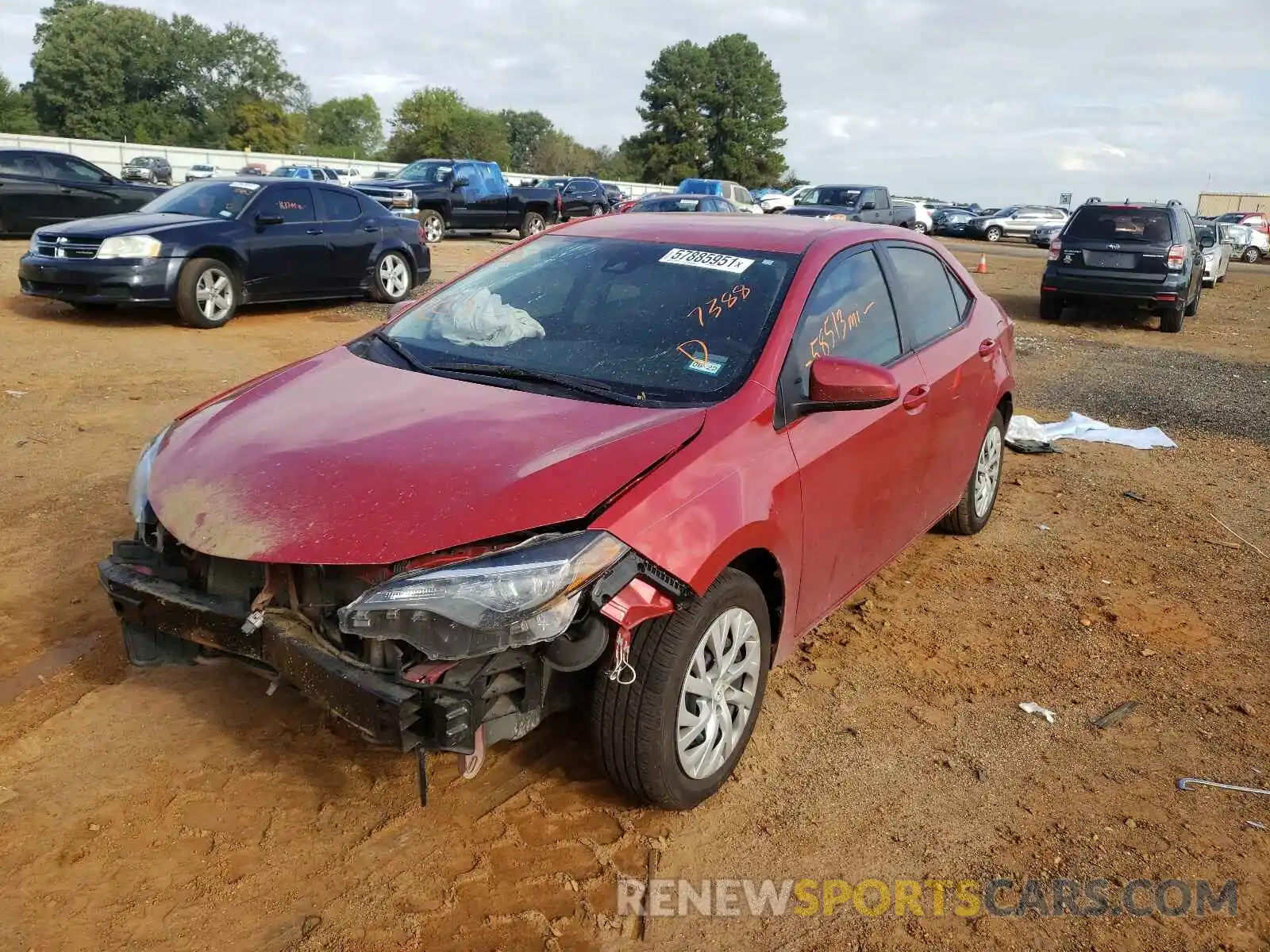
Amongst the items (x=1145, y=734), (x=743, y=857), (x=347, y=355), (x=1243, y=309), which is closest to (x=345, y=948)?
(x=743, y=857)

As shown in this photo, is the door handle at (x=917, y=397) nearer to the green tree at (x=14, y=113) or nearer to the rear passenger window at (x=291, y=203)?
the rear passenger window at (x=291, y=203)

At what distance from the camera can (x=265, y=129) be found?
69188 millimetres

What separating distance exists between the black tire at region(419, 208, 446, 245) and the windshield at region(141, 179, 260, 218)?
9.77 meters

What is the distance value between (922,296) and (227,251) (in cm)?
849

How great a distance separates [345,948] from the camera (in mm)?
2457

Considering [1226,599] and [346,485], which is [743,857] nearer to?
[346,485]

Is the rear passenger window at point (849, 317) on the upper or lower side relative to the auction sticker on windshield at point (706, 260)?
lower

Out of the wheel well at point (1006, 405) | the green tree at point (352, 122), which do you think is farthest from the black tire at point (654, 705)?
the green tree at point (352, 122)

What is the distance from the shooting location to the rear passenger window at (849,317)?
3504mm

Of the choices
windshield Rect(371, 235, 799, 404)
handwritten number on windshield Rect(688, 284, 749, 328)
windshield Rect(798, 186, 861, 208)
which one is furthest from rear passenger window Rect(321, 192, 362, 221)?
windshield Rect(798, 186, 861, 208)

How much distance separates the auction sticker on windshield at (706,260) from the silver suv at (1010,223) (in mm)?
40007

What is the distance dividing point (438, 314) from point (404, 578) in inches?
71.7

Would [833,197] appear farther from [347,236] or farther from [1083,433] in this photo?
[1083,433]

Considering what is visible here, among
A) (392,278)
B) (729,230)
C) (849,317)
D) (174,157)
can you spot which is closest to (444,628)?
(849,317)
